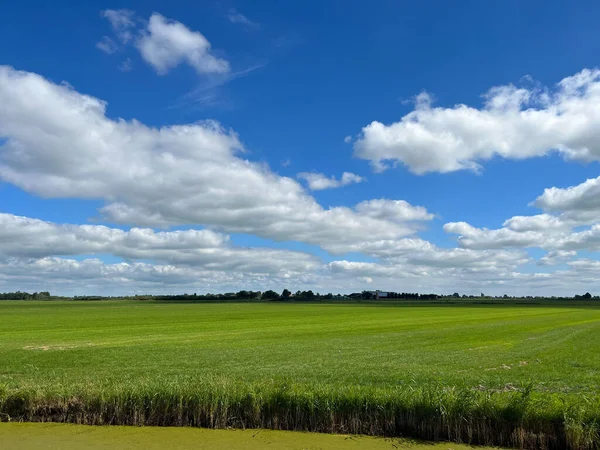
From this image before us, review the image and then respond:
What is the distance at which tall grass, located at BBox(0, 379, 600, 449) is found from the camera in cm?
1315

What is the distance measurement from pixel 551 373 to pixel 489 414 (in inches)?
613

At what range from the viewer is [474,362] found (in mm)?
31109

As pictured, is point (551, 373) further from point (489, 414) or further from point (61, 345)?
point (61, 345)

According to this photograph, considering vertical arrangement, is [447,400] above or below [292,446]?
above

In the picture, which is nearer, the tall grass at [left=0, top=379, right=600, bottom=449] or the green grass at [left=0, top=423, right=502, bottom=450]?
the green grass at [left=0, top=423, right=502, bottom=450]

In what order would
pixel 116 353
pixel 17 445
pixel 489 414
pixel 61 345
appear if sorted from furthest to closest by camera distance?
pixel 61 345
pixel 116 353
pixel 489 414
pixel 17 445

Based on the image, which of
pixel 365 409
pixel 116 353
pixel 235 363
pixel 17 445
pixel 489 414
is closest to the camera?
pixel 17 445

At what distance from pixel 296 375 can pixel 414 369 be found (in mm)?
7165

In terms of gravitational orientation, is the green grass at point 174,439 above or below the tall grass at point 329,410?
below

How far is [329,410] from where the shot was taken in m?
14.4

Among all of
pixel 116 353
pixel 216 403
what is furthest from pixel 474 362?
pixel 116 353

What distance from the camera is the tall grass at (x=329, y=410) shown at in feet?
43.1

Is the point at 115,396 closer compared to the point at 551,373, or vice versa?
the point at 115,396

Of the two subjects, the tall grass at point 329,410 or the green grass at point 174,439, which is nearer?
the green grass at point 174,439
